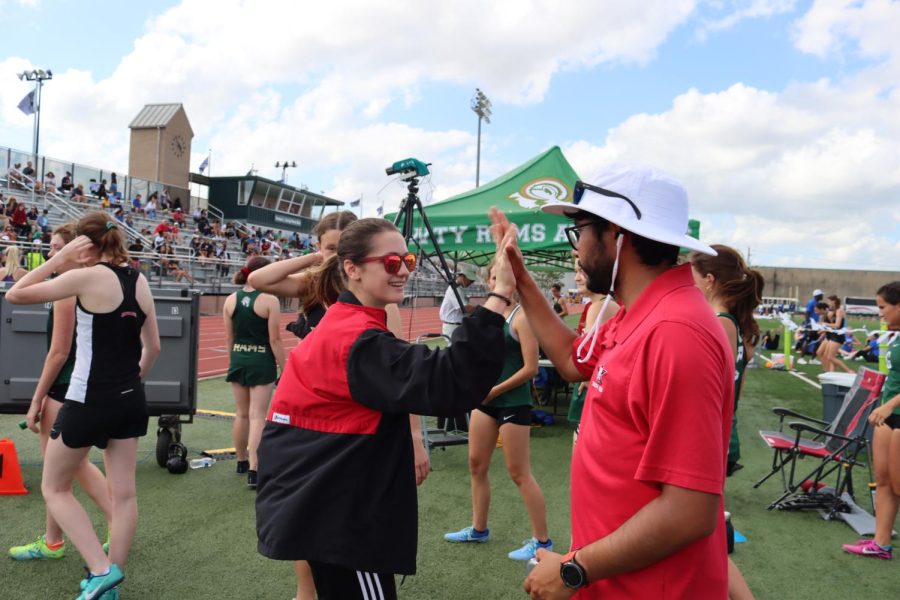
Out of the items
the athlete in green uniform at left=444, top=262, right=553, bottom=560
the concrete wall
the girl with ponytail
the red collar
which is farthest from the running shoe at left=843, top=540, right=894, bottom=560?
the concrete wall

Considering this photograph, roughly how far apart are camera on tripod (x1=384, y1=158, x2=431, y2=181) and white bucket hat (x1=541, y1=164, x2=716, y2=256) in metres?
2.41

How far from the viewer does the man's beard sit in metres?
1.59

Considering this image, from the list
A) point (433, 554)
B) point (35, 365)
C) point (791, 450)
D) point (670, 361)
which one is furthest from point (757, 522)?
point (35, 365)

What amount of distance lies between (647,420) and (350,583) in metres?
1.14

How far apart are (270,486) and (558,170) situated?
7.54m

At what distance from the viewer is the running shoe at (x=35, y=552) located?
3812 millimetres

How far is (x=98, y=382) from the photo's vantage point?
3121mm

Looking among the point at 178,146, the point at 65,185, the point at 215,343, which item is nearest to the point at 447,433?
the point at 215,343

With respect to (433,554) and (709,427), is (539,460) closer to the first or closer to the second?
(433,554)

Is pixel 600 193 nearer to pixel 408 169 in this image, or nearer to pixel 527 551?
pixel 408 169

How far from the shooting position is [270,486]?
6.54 feet

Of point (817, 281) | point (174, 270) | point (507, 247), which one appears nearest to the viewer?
point (507, 247)

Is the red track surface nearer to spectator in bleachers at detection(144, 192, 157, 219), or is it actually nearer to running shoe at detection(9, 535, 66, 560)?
running shoe at detection(9, 535, 66, 560)

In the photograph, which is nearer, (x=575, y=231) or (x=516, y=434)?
(x=575, y=231)
